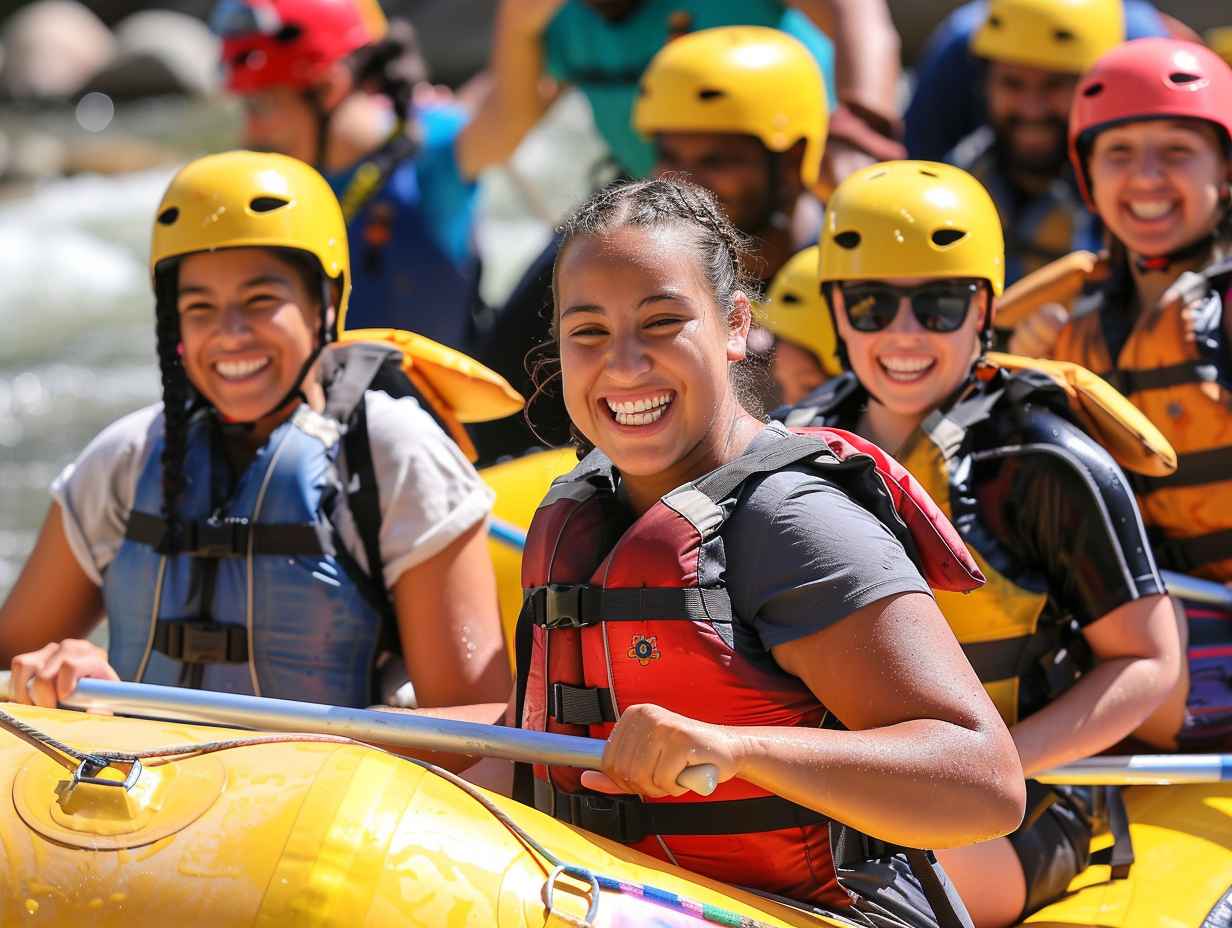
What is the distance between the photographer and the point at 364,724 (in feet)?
7.27

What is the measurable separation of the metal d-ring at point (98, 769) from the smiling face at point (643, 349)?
2.10 feet

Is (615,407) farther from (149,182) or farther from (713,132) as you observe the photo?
(149,182)

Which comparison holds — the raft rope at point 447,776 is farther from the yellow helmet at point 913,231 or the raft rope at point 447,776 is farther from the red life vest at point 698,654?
the yellow helmet at point 913,231

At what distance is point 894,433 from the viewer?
3084mm

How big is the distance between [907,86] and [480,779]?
10680mm

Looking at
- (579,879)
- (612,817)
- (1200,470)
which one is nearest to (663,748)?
(579,879)

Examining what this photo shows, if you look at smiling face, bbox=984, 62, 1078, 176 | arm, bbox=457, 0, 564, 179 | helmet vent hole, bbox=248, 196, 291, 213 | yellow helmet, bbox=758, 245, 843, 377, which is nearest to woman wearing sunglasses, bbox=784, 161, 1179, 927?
helmet vent hole, bbox=248, 196, 291, 213

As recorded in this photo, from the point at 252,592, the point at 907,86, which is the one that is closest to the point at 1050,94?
the point at 252,592

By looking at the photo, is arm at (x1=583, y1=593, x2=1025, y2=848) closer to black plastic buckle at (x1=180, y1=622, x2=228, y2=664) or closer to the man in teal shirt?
black plastic buckle at (x1=180, y1=622, x2=228, y2=664)

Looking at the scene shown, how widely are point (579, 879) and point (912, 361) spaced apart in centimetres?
137

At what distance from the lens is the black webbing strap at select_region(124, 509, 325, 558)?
292 centimetres

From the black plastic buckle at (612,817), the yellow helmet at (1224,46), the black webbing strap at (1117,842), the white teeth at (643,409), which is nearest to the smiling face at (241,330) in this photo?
the white teeth at (643,409)

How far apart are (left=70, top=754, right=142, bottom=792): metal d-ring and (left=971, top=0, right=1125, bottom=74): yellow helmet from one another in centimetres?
371

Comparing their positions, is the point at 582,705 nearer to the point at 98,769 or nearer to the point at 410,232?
the point at 98,769
